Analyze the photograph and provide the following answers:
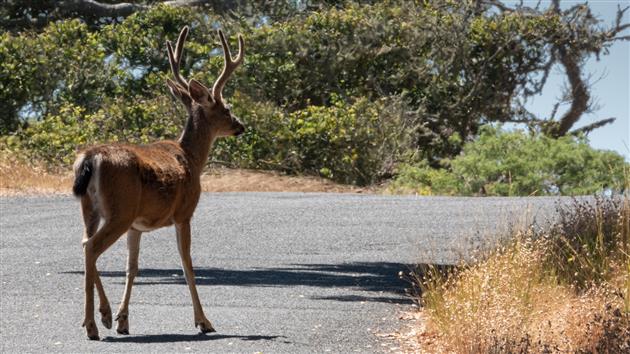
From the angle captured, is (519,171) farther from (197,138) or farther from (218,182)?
(197,138)

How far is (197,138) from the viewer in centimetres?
1041

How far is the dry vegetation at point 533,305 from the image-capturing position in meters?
8.24

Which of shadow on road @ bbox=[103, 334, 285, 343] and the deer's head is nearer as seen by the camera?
shadow on road @ bbox=[103, 334, 285, 343]

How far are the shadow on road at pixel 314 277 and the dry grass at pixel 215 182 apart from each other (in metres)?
8.03

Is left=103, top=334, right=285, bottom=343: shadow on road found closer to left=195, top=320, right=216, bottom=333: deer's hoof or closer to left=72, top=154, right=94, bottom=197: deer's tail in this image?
left=195, top=320, right=216, bottom=333: deer's hoof

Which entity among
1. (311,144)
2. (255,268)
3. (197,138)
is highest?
(197,138)

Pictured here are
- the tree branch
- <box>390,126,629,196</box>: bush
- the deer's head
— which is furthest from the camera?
the tree branch

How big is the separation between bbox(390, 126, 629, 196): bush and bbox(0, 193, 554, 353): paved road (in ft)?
9.86

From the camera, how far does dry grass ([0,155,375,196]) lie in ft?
68.9

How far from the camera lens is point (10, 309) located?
10719mm

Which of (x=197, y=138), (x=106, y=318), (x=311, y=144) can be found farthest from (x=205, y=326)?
(x=311, y=144)

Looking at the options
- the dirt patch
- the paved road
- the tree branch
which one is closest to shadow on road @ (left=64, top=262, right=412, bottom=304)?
the paved road

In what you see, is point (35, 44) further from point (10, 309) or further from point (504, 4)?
point (10, 309)

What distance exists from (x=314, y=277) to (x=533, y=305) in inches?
142
